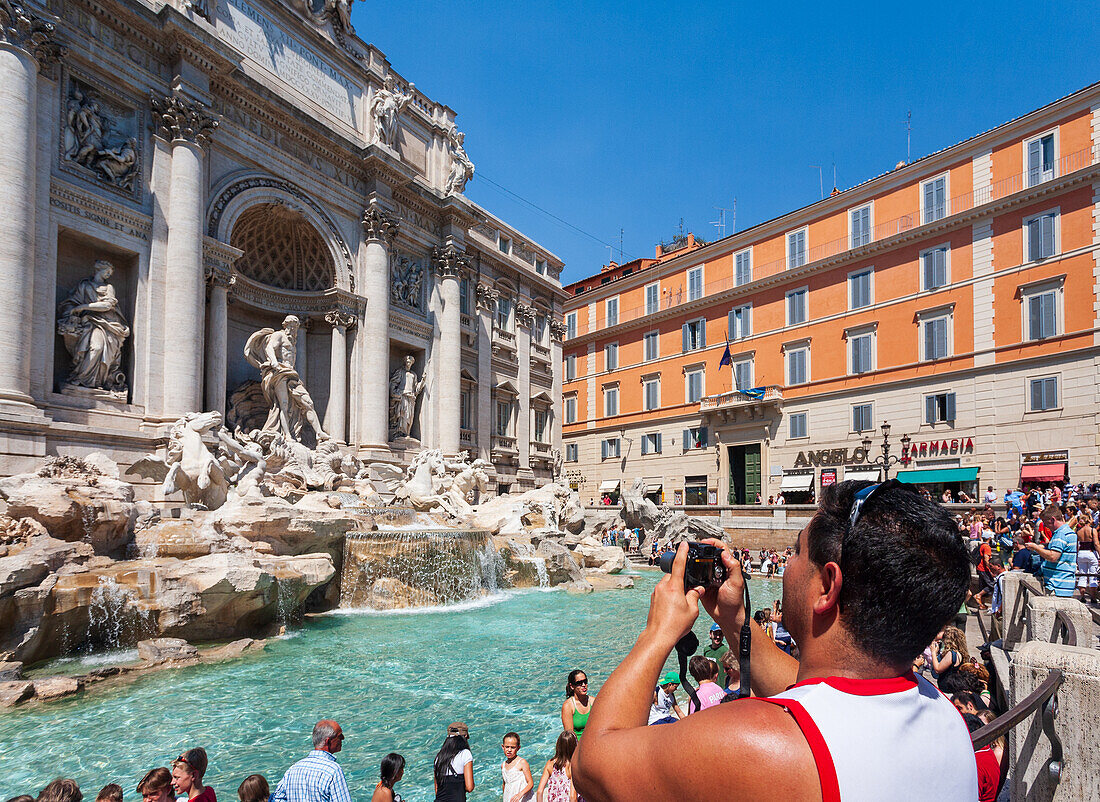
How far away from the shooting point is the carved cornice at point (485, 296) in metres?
27.8

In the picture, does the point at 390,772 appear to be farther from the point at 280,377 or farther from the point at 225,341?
the point at 280,377

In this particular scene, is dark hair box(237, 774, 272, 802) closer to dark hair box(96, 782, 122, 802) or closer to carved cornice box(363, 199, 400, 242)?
Result: dark hair box(96, 782, 122, 802)

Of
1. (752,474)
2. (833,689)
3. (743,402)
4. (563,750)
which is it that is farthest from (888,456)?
(833,689)

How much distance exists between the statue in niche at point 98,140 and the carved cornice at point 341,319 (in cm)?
662

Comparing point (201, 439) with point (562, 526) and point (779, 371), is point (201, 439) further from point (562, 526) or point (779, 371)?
point (779, 371)

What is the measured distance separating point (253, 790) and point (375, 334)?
59.8 ft

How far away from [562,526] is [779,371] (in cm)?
1423

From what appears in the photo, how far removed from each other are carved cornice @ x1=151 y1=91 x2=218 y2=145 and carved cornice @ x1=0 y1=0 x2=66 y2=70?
82.3 inches

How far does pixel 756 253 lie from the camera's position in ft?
105

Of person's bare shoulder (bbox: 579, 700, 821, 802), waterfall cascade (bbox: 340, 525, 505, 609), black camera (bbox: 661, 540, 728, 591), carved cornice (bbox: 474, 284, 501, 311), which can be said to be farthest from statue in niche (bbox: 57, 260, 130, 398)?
person's bare shoulder (bbox: 579, 700, 821, 802)

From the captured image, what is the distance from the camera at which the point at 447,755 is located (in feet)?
15.7

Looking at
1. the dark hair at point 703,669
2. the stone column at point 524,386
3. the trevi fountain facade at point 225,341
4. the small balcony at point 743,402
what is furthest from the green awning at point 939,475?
the dark hair at point 703,669

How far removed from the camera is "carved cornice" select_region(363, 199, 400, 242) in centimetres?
2158

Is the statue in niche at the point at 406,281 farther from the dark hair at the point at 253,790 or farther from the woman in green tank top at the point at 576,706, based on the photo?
the dark hair at the point at 253,790
